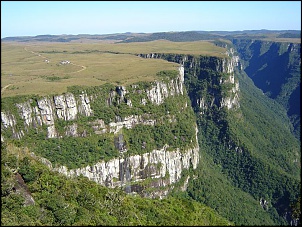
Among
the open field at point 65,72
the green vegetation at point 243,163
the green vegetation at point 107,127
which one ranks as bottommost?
the green vegetation at point 243,163

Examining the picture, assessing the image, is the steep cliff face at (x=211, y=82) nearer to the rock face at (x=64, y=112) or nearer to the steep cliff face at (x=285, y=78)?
the rock face at (x=64, y=112)

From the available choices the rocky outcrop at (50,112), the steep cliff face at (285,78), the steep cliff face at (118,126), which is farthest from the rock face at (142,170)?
the steep cliff face at (285,78)

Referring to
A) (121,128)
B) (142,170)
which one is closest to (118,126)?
(121,128)

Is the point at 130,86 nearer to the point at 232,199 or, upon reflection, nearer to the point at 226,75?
the point at 232,199

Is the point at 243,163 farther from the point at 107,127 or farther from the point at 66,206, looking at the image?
the point at 66,206

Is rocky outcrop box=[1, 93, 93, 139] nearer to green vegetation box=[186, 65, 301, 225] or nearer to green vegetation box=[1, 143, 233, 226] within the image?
green vegetation box=[1, 143, 233, 226]

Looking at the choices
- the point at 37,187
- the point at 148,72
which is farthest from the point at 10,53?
the point at 37,187

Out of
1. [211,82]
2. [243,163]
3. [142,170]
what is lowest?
[243,163]

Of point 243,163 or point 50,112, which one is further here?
point 243,163
